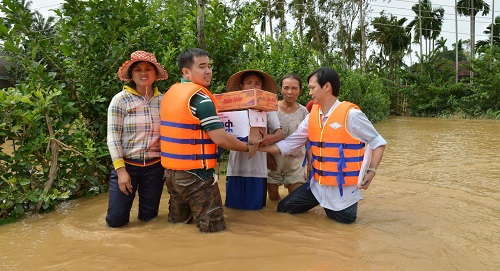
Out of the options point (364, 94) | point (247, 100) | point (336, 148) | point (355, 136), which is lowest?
point (336, 148)

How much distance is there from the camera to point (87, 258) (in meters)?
2.85

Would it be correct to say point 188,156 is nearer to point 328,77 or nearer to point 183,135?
point 183,135

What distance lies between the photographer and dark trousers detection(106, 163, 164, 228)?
3617 millimetres

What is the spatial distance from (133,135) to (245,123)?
3.41 ft

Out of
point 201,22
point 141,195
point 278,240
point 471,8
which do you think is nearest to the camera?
point 278,240

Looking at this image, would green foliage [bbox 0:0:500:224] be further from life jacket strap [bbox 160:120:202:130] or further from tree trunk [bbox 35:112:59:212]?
life jacket strap [bbox 160:120:202:130]

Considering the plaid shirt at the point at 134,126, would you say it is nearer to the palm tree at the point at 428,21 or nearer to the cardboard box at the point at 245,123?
the cardboard box at the point at 245,123

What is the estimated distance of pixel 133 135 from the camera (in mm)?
3641

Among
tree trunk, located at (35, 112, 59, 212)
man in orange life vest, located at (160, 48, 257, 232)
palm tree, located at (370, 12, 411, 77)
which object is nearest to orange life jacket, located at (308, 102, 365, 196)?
man in orange life vest, located at (160, 48, 257, 232)

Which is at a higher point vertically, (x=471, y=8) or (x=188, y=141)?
(x=471, y=8)

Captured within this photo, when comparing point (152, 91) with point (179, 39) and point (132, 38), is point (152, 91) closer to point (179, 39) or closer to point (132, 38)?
point (132, 38)

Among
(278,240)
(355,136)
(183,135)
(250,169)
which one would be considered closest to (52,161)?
(183,135)

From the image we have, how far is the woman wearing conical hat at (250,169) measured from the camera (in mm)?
4227

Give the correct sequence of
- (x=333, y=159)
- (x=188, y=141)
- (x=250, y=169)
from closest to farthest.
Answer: (x=188, y=141), (x=333, y=159), (x=250, y=169)
